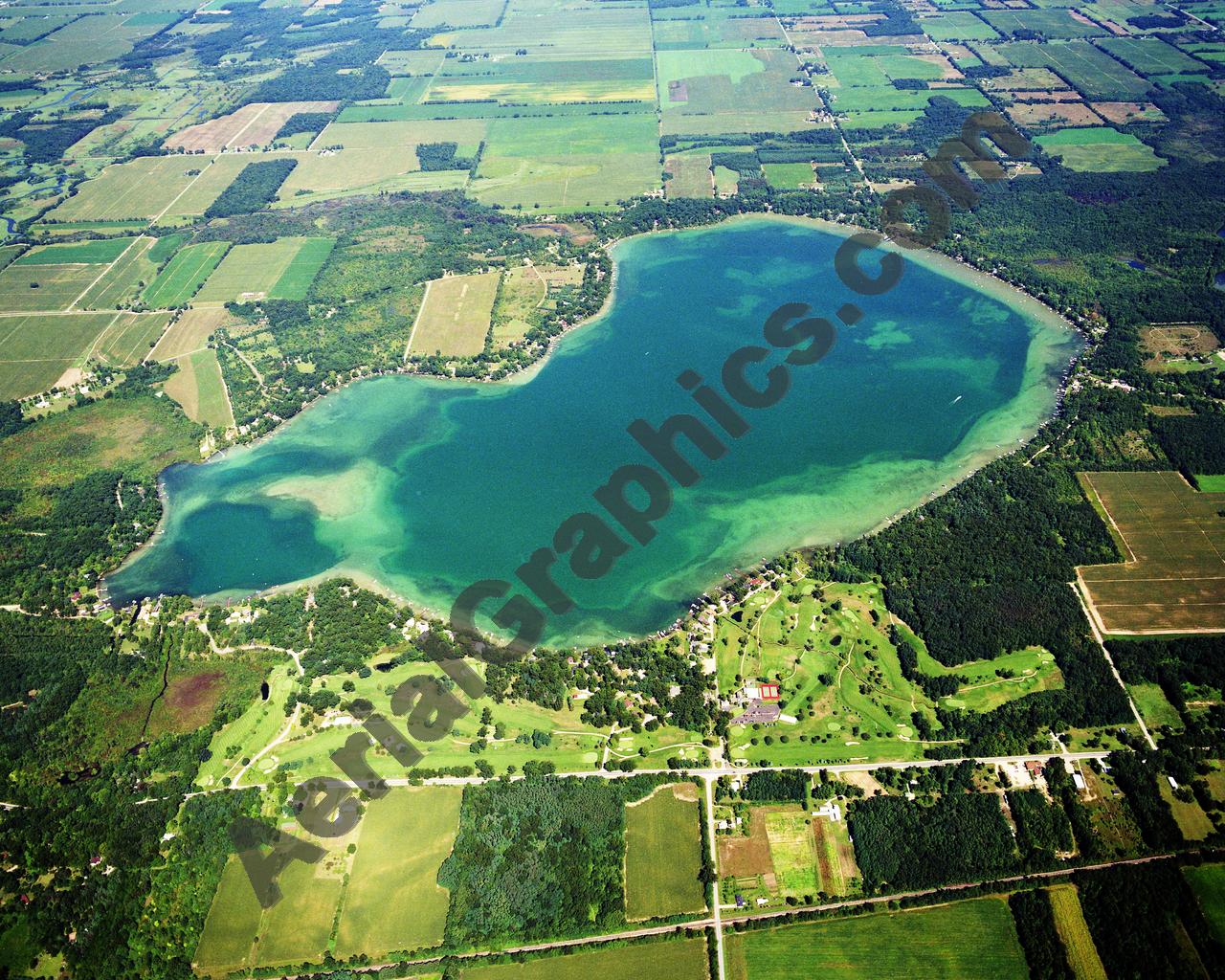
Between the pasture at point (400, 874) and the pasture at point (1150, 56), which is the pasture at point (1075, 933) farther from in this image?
the pasture at point (1150, 56)

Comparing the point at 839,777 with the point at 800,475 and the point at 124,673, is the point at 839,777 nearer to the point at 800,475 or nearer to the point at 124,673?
the point at 800,475

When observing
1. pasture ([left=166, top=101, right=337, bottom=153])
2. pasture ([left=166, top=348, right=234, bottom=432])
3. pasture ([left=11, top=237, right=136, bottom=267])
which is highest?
pasture ([left=166, top=101, right=337, bottom=153])

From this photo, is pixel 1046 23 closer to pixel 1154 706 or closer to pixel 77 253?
pixel 1154 706

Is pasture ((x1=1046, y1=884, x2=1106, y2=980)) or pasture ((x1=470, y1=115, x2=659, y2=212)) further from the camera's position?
pasture ((x1=470, y1=115, x2=659, y2=212))

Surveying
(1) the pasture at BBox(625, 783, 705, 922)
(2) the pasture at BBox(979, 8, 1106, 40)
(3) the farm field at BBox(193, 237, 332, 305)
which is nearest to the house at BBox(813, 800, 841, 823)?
(1) the pasture at BBox(625, 783, 705, 922)

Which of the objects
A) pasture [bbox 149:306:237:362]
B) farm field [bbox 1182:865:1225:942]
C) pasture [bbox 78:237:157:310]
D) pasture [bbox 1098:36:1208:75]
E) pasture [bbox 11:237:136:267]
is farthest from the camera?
pasture [bbox 1098:36:1208:75]

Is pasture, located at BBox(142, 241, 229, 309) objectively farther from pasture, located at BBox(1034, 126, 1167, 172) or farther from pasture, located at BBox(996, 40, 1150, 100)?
pasture, located at BBox(996, 40, 1150, 100)

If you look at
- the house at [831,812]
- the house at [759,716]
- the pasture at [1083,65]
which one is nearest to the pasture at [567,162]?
the pasture at [1083,65]
